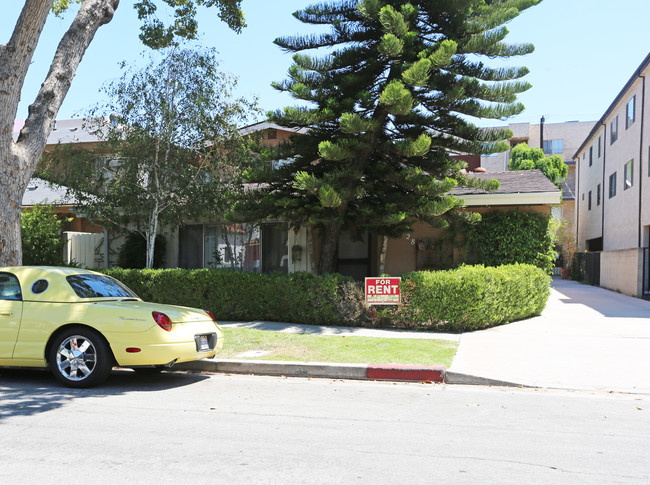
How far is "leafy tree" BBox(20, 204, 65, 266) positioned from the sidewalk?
350 inches

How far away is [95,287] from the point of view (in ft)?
26.1

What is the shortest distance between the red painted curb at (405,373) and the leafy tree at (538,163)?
106 ft

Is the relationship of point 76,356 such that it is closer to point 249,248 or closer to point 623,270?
point 249,248

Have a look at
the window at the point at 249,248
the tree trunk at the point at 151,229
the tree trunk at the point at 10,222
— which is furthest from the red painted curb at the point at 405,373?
the window at the point at 249,248

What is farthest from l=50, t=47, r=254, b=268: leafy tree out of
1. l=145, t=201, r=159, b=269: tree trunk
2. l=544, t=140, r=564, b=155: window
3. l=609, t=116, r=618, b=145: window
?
l=544, t=140, r=564, b=155: window

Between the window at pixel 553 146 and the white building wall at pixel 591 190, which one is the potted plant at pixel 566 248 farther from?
the window at pixel 553 146

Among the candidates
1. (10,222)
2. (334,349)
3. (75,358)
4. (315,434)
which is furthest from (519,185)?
(75,358)

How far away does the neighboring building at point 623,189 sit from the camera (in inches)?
823

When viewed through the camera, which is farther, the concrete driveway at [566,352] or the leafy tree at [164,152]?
the leafy tree at [164,152]

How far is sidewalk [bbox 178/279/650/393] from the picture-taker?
26.0 feet

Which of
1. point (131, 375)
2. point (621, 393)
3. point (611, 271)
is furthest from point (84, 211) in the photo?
point (611, 271)

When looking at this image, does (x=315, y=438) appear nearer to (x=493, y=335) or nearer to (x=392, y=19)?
(x=493, y=335)

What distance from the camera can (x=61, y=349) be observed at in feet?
23.5

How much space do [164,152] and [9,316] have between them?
26.7 feet
